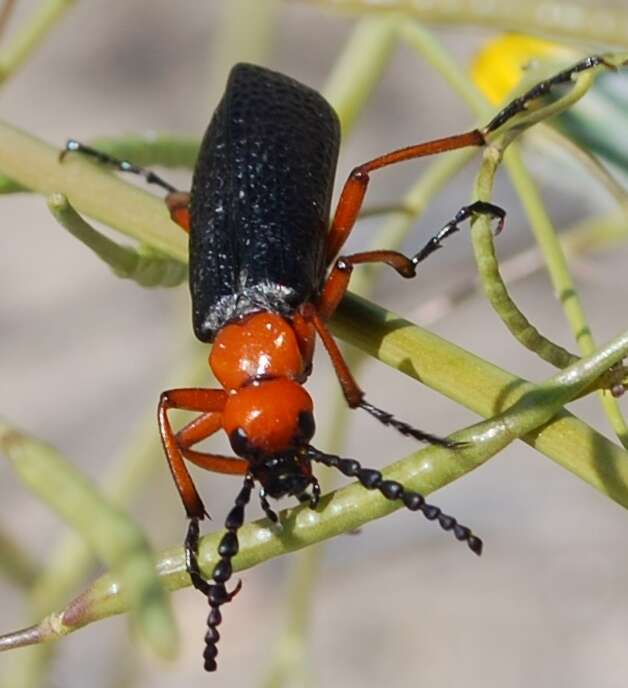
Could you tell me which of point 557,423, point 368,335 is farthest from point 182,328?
point 557,423

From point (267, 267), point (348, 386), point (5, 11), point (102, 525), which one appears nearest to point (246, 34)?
point (5, 11)

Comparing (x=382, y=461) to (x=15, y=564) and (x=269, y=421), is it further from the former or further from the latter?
(x=269, y=421)

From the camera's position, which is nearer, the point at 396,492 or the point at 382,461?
the point at 396,492

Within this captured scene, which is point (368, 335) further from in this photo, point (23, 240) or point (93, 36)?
point (93, 36)

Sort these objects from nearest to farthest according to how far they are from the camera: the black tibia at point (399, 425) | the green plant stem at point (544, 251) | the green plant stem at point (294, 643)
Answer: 1. the green plant stem at point (544, 251)
2. the black tibia at point (399, 425)
3. the green plant stem at point (294, 643)

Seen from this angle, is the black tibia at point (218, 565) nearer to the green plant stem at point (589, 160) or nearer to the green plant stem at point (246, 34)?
the green plant stem at point (589, 160)

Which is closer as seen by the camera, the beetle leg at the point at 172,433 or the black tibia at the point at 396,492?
the black tibia at the point at 396,492

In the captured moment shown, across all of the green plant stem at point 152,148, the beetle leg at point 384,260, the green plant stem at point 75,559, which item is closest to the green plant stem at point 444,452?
the beetle leg at point 384,260

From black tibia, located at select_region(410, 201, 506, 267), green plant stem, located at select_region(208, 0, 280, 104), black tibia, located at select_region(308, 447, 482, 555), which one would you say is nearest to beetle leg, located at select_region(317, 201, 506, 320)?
black tibia, located at select_region(410, 201, 506, 267)
